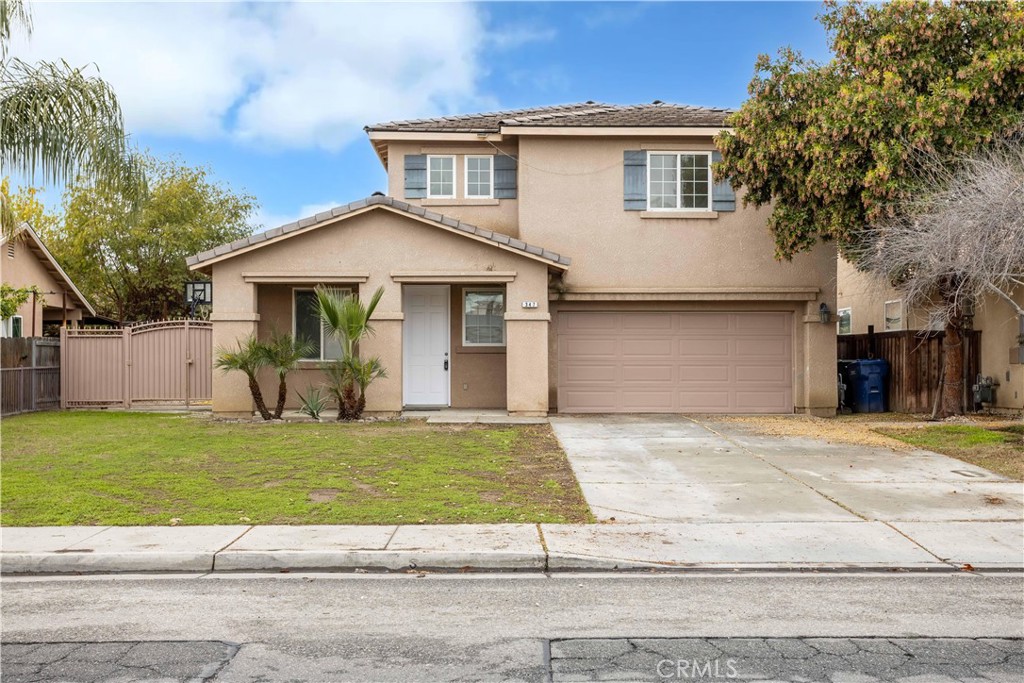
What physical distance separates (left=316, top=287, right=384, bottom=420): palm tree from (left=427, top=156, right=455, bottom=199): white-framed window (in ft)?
10.9

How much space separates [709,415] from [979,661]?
12787mm

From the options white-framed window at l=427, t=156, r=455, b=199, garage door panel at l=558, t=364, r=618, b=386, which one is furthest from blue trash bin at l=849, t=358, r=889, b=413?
white-framed window at l=427, t=156, r=455, b=199

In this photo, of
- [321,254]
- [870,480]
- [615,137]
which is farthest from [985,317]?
[321,254]

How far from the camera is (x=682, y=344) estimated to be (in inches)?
706

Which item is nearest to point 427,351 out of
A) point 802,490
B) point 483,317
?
point 483,317

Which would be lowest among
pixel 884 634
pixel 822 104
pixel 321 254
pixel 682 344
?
pixel 884 634

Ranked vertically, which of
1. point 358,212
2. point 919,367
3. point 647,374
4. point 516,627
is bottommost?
point 516,627

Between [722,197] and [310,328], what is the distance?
9.09 metres

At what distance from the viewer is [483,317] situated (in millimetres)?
18156

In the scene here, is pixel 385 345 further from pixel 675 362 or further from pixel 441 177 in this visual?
pixel 675 362

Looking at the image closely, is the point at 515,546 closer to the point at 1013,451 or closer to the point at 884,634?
the point at 884,634

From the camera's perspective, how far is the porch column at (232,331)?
16484 mm

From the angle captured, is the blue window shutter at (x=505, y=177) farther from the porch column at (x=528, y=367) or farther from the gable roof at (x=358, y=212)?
the porch column at (x=528, y=367)

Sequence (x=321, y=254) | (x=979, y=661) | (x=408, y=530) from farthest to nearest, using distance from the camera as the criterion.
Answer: (x=321, y=254), (x=408, y=530), (x=979, y=661)
